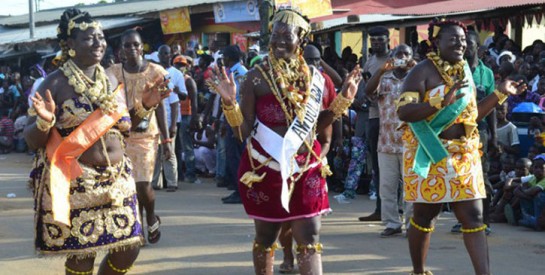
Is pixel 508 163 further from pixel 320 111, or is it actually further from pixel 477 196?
pixel 320 111

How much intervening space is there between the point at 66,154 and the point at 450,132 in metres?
2.60

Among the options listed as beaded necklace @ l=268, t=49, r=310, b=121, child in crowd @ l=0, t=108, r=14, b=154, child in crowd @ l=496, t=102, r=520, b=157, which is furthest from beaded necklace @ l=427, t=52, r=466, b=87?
child in crowd @ l=0, t=108, r=14, b=154

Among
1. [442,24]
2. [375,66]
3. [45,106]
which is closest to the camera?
[45,106]

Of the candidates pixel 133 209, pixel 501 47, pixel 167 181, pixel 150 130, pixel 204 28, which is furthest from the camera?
pixel 204 28

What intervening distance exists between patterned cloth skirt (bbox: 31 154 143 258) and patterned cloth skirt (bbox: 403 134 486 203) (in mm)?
2143

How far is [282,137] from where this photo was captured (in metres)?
5.93

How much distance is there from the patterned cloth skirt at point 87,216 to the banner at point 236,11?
18064 millimetres

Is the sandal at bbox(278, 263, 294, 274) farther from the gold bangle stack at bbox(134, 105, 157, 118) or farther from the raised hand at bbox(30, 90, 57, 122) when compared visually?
the raised hand at bbox(30, 90, 57, 122)

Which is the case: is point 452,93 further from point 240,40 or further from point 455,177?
point 240,40

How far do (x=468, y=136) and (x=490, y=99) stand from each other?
30 centimetres

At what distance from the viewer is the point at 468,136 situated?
643 centimetres

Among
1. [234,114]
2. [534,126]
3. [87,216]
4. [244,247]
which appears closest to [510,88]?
[234,114]

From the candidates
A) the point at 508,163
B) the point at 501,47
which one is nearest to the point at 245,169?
the point at 508,163

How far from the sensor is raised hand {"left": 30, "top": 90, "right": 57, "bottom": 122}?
5113 mm
